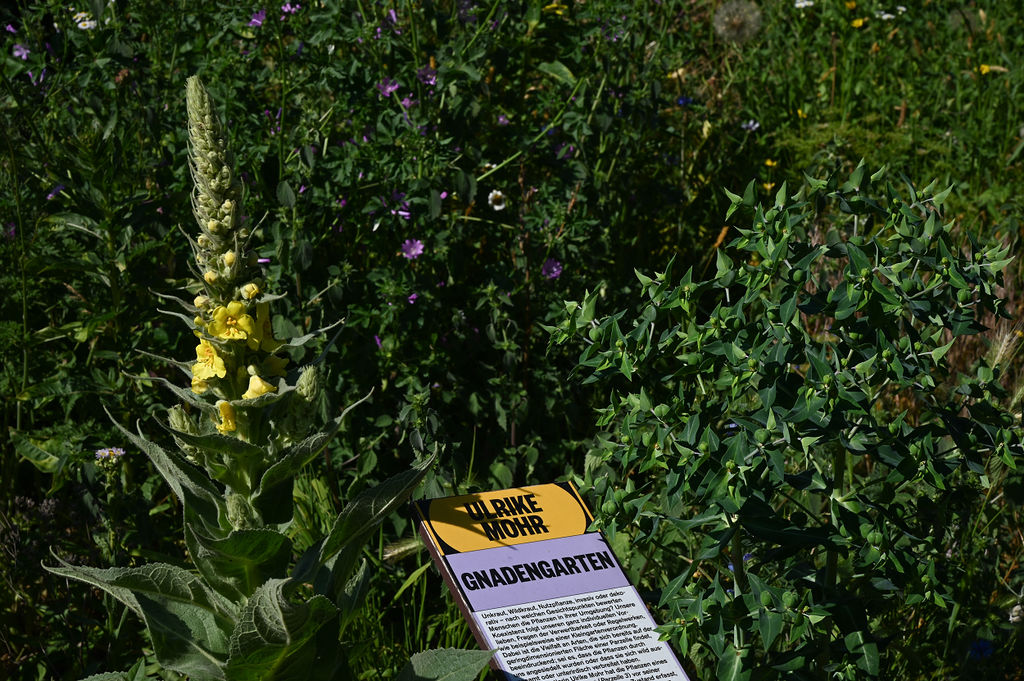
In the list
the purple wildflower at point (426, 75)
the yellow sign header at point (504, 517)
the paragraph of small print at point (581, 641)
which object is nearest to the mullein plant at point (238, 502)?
the paragraph of small print at point (581, 641)

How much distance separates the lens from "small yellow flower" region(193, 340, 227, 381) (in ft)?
5.82

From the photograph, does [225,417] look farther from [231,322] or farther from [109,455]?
[109,455]

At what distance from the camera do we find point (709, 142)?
190 inches

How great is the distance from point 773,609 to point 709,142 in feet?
10.4

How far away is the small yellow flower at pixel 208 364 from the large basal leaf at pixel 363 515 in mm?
337

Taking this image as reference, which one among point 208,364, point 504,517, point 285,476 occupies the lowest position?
point 504,517

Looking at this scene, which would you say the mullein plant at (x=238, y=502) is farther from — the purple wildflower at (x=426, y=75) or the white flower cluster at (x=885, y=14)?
the white flower cluster at (x=885, y=14)

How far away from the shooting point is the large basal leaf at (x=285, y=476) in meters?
1.82

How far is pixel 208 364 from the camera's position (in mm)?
1781

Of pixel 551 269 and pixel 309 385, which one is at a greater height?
pixel 309 385

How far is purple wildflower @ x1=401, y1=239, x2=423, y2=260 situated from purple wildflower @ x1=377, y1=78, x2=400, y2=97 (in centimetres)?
48

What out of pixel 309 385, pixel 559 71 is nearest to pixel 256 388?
pixel 309 385

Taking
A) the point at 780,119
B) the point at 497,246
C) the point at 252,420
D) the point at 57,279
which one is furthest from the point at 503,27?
the point at 780,119

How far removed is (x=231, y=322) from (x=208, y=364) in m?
0.08
